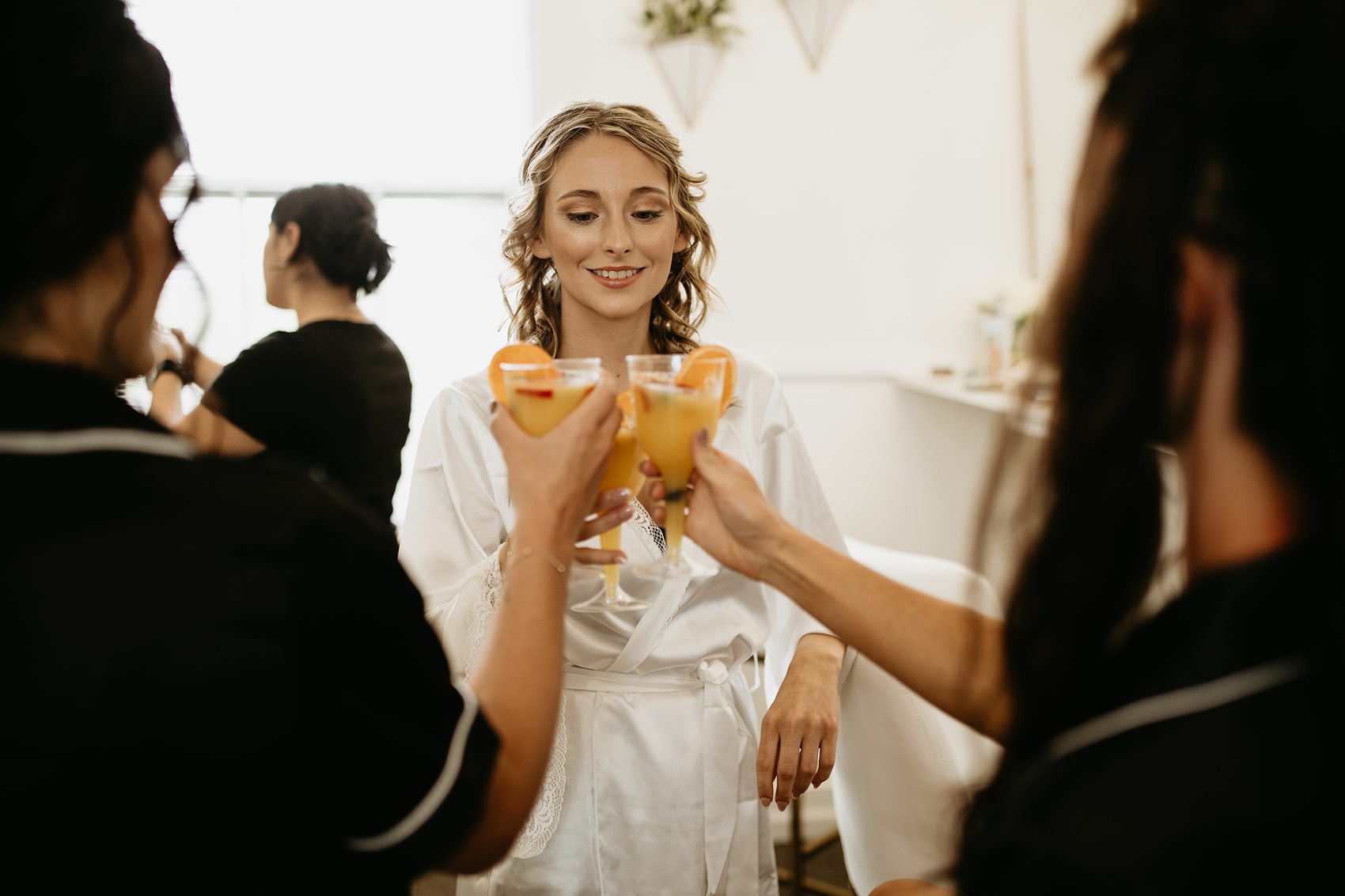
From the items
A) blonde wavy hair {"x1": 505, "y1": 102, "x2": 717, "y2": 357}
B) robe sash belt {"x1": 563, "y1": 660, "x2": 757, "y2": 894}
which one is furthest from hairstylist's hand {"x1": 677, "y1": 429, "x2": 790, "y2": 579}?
blonde wavy hair {"x1": 505, "y1": 102, "x2": 717, "y2": 357}

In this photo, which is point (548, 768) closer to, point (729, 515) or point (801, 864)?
point (729, 515)

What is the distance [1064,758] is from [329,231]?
7.95 ft

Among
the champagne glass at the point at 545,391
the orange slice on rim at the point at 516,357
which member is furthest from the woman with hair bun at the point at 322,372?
the champagne glass at the point at 545,391

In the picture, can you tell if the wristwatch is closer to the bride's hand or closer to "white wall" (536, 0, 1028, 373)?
"white wall" (536, 0, 1028, 373)

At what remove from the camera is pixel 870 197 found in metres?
3.74

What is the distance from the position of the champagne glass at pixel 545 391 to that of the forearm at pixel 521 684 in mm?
178

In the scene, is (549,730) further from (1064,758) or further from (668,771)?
(668,771)

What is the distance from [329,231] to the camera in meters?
2.66

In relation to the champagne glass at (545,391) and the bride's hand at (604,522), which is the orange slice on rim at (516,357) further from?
the bride's hand at (604,522)

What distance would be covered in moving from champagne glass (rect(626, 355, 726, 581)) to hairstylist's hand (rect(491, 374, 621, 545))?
62mm

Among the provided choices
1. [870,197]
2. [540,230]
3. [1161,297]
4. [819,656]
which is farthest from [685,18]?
[1161,297]

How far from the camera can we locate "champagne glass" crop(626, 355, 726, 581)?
1.17m

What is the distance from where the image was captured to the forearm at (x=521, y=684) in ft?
2.60

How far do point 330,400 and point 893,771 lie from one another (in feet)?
4.72
